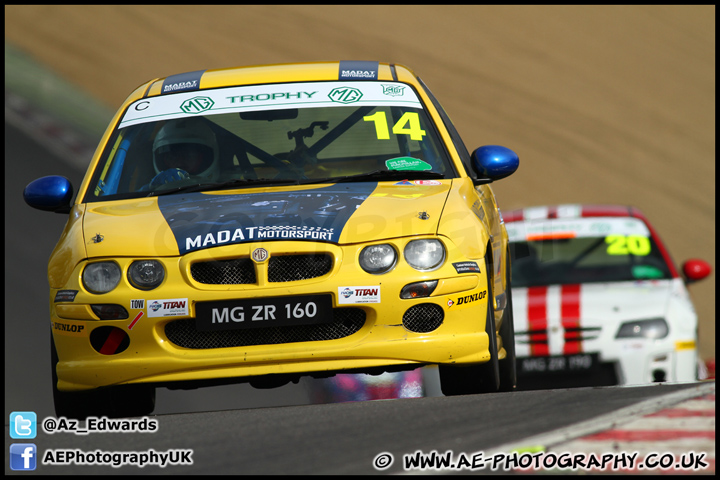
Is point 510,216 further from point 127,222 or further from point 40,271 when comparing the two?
point 127,222

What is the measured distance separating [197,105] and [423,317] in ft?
6.73

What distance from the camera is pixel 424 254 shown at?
203 inches

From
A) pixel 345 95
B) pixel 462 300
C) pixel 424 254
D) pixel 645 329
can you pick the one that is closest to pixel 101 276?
pixel 424 254

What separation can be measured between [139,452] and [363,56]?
2174cm

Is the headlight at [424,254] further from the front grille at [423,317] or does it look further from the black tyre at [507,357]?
the black tyre at [507,357]

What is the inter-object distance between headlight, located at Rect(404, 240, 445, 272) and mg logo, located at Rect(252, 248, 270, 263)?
1.96ft

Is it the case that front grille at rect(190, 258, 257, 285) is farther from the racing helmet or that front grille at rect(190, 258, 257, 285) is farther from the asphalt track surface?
the racing helmet

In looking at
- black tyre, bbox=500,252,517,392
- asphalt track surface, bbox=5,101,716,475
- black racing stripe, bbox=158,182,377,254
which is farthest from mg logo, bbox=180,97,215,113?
black tyre, bbox=500,252,517,392

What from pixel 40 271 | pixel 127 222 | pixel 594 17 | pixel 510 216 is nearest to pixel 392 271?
pixel 127 222

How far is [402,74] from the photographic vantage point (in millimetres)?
6750

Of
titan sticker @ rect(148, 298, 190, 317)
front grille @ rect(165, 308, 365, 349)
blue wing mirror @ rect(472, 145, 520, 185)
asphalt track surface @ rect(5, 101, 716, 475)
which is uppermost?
blue wing mirror @ rect(472, 145, 520, 185)

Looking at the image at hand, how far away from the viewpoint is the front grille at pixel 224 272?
510 centimetres

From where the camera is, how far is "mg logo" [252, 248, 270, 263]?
506cm

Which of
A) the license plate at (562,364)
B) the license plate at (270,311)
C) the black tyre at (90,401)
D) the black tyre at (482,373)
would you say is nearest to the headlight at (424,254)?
the black tyre at (482,373)
